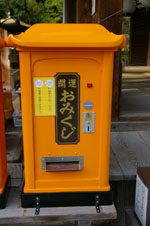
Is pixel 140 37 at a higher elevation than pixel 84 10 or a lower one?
lower

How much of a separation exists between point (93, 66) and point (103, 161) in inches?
33.9

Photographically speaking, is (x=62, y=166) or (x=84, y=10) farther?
(x=84, y=10)

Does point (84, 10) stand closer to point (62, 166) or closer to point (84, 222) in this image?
point (62, 166)

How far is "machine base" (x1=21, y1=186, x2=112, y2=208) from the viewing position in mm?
2414

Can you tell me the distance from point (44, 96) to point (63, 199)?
0.98m

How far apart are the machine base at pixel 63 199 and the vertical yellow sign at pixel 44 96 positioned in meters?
0.77

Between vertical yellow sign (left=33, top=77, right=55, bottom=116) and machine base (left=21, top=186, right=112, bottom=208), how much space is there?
77 cm

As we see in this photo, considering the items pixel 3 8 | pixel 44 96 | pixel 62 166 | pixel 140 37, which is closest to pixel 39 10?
pixel 3 8

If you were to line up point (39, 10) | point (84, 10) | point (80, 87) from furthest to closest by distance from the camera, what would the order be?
point (39, 10)
point (84, 10)
point (80, 87)

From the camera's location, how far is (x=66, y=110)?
7.48 ft

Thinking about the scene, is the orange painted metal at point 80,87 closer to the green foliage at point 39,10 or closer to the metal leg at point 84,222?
the metal leg at point 84,222

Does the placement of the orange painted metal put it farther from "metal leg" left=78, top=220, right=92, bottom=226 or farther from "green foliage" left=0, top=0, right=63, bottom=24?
"green foliage" left=0, top=0, right=63, bottom=24

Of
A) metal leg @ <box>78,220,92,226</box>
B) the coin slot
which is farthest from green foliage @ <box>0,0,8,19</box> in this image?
metal leg @ <box>78,220,92,226</box>

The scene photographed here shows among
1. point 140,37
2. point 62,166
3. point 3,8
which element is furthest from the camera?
point 3,8
